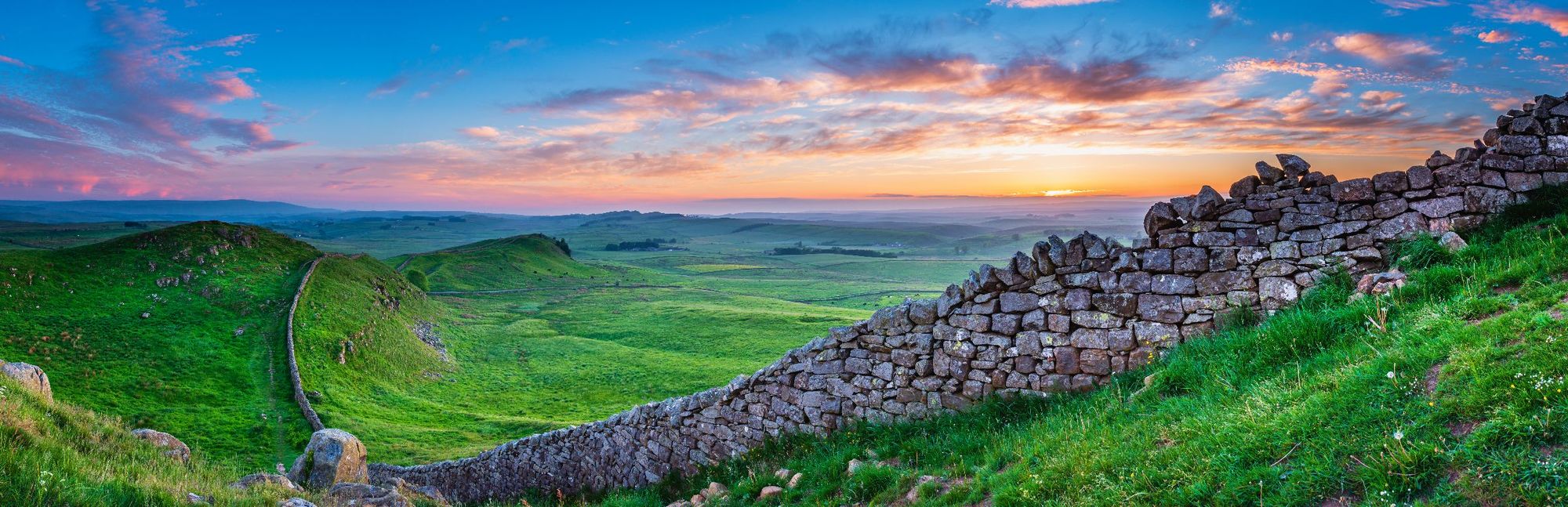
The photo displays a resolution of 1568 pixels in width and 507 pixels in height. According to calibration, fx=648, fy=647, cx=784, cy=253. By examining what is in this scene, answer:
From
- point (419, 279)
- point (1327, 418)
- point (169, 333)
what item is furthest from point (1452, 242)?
point (419, 279)

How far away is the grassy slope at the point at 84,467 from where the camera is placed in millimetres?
5156

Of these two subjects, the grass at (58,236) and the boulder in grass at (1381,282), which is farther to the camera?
the grass at (58,236)

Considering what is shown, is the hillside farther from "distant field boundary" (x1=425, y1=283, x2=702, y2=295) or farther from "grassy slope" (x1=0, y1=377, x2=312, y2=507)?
"grassy slope" (x1=0, y1=377, x2=312, y2=507)

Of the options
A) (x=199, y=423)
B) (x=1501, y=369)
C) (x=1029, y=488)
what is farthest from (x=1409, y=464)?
(x=199, y=423)

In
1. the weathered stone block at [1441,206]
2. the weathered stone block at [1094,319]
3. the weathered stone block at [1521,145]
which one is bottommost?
the weathered stone block at [1094,319]

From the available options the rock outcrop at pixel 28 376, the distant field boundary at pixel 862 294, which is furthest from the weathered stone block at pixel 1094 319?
the distant field boundary at pixel 862 294

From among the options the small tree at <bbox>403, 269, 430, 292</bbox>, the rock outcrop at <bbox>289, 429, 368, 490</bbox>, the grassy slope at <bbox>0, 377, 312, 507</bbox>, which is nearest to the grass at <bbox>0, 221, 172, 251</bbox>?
the small tree at <bbox>403, 269, 430, 292</bbox>

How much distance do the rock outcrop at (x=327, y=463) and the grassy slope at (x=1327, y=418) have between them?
678 centimetres

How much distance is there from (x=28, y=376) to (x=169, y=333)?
2602cm

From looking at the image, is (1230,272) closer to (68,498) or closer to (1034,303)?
(1034,303)

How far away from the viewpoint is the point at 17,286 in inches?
1166

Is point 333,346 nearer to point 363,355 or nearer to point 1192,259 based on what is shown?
point 363,355

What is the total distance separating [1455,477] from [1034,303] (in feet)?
17.4

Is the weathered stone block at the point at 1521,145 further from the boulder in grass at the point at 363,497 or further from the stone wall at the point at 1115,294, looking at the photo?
the boulder in grass at the point at 363,497
